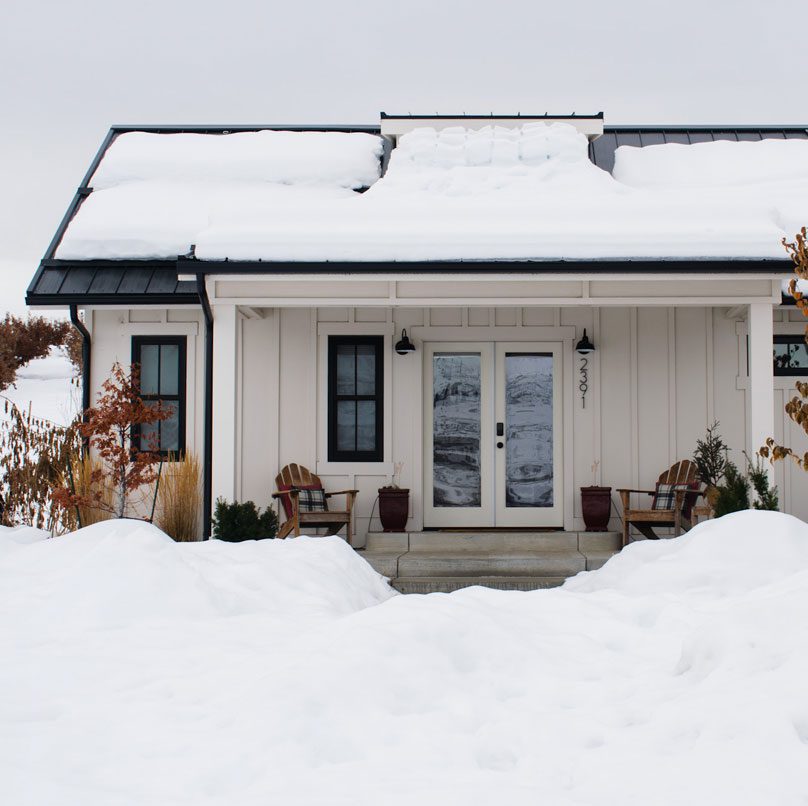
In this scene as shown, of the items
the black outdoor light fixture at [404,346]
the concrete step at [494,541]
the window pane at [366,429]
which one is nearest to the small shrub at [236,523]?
the concrete step at [494,541]

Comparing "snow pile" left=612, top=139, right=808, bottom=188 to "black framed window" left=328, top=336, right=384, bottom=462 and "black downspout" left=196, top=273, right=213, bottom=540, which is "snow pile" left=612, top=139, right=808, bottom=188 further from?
"black downspout" left=196, top=273, right=213, bottom=540

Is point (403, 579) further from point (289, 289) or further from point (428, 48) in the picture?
point (428, 48)

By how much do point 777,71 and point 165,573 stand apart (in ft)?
79.2

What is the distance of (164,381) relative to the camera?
8602mm

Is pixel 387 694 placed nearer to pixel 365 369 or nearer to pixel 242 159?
pixel 365 369

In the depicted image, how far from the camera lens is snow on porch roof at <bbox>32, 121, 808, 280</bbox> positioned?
7.07m

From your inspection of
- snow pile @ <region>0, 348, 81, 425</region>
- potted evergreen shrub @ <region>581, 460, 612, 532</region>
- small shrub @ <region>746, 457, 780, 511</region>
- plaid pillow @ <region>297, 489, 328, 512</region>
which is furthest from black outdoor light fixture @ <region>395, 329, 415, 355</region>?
snow pile @ <region>0, 348, 81, 425</region>

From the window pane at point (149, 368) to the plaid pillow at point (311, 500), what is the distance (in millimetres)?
1898

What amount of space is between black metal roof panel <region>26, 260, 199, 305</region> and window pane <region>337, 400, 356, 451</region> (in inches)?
73.3

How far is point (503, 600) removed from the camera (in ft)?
16.4

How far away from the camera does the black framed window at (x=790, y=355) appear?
8.68 meters

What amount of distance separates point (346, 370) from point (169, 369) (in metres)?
1.82

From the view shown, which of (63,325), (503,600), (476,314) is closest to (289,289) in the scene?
(476,314)

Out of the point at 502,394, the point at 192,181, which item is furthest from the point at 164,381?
the point at 502,394
